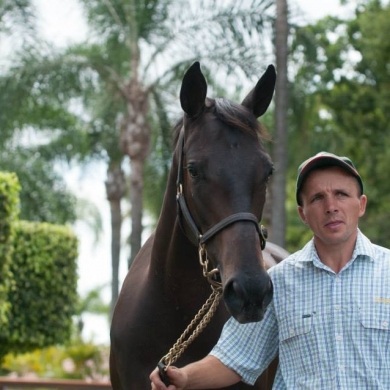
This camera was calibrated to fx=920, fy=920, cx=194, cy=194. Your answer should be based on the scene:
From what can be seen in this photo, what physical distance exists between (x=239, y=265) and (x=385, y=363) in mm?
663

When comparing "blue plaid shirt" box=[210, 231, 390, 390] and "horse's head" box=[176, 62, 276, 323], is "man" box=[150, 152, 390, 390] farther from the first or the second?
"horse's head" box=[176, 62, 276, 323]

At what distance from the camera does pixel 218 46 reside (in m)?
16.7

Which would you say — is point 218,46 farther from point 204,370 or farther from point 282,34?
point 204,370

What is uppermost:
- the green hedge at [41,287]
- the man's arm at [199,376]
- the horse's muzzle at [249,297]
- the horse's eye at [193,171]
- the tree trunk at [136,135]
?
the tree trunk at [136,135]

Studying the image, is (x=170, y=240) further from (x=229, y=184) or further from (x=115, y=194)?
(x=115, y=194)

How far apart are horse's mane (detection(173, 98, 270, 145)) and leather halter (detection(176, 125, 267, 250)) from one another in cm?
25

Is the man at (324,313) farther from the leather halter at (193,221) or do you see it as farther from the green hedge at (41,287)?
the green hedge at (41,287)

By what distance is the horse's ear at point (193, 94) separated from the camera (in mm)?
4289

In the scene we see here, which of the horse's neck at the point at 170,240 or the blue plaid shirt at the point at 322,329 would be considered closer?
the blue plaid shirt at the point at 322,329

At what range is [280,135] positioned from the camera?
14703mm

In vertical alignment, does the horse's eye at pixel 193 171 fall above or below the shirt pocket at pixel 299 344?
above

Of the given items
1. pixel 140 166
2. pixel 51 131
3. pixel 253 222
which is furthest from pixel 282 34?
pixel 253 222

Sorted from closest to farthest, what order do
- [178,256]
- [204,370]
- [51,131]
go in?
[204,370] → [178,256] → [51,131]

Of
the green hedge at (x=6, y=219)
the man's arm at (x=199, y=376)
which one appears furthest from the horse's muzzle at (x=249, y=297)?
the green hedge at (x=6, y=219)
